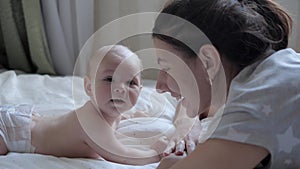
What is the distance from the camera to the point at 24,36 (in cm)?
224

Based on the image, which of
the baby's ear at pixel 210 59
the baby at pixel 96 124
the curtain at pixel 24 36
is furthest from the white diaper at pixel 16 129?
the curtain at pixel 24 36

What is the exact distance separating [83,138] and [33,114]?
0.65ft

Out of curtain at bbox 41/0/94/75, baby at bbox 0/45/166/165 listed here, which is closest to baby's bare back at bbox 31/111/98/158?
baby at bbox 0/45/166/165

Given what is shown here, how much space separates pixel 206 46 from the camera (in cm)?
91

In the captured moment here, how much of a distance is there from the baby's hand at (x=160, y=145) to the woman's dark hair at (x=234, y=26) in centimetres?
41

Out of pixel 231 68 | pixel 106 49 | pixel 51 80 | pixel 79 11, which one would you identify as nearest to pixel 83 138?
pixel 106 49

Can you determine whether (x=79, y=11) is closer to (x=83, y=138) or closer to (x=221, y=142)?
(x=83, y=138)

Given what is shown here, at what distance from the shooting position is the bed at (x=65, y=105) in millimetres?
1159

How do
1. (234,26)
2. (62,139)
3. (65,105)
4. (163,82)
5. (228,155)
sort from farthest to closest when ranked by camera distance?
(65,105) < (62,139) < (163,82) < (234,26) < (228,155)

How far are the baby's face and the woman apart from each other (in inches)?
10.6

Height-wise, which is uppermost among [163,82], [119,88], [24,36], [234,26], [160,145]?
[234,26]

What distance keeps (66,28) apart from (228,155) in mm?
1516

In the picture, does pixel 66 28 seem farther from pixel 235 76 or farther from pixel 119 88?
pixel 235 76

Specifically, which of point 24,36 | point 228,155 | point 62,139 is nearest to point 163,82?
point 228,155
